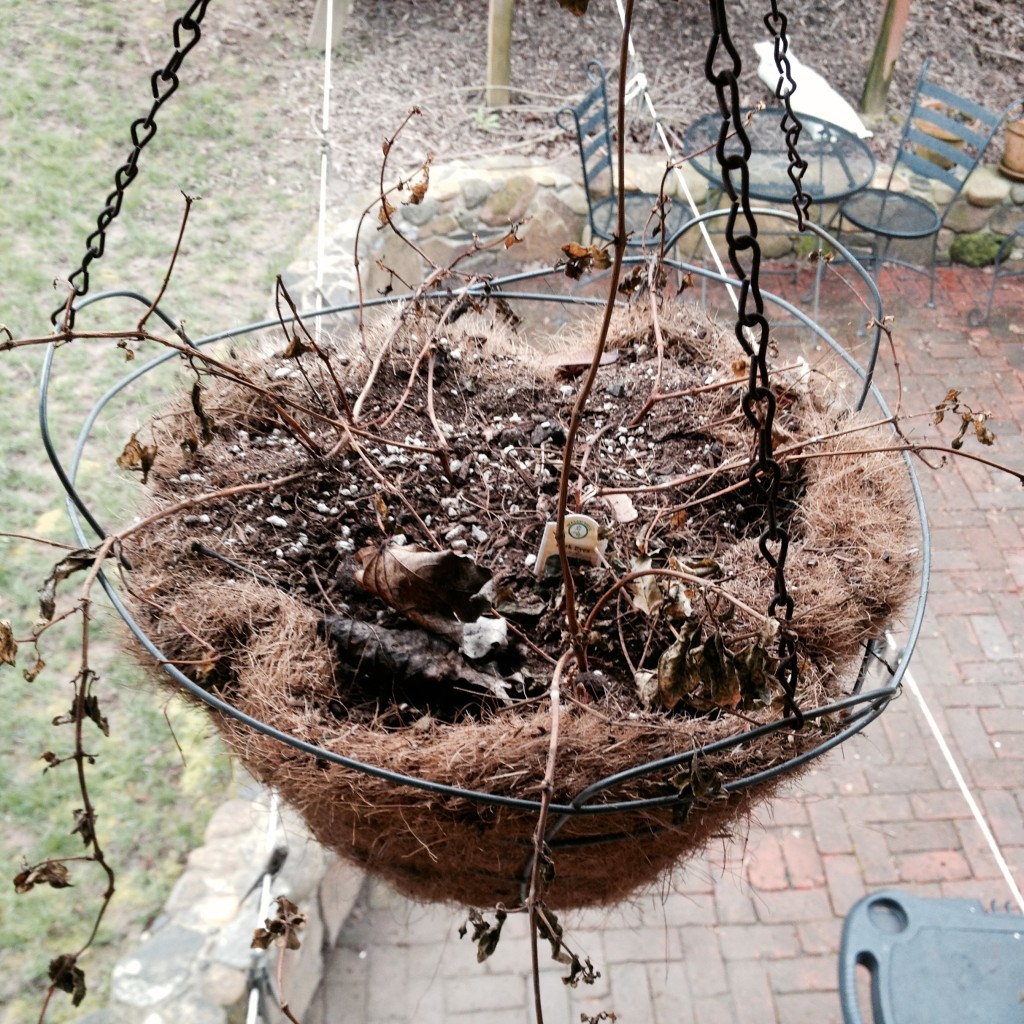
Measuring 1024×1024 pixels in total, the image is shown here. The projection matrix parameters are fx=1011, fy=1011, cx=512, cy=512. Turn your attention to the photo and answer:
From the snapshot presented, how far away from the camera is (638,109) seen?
4473mm

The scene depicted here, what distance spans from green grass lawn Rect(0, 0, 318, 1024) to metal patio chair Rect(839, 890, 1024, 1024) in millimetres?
1317

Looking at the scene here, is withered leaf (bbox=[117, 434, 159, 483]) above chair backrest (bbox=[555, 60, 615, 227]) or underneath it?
above

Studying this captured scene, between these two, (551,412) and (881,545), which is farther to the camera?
(551,412)

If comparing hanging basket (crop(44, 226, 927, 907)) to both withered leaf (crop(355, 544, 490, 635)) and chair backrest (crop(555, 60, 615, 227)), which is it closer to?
withered leaf (crop(355, 544, 490, 635))

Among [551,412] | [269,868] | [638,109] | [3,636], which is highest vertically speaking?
[3,636]

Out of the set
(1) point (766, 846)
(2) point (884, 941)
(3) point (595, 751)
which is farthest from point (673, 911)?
(3) point (595, 751)

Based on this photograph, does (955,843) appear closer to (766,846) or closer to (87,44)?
(766,846)

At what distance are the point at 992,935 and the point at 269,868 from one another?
1.46 metres

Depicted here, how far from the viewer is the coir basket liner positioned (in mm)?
983

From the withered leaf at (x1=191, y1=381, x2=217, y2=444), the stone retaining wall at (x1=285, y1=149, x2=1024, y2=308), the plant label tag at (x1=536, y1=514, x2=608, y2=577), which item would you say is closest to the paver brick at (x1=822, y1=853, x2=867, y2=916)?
the plant label tag at (x1=536, y1=514, x2=608, y2=577)

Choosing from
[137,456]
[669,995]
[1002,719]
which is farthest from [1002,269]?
[137,456]

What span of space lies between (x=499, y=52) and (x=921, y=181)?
201cm

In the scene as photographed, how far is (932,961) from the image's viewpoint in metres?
1.96

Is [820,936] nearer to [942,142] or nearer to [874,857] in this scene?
[874,857]
